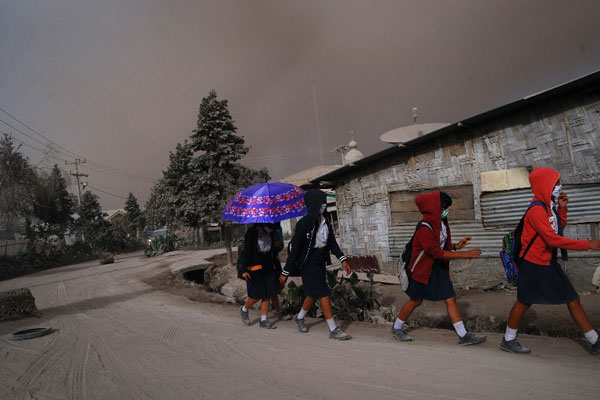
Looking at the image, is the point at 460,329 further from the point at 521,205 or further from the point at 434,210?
the point at 521,205

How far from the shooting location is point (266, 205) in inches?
246

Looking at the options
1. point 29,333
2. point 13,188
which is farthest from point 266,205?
point 13,188

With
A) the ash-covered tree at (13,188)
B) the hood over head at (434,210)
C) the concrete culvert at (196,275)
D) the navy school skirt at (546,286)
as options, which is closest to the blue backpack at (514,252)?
the navy school skirt at (546,286)

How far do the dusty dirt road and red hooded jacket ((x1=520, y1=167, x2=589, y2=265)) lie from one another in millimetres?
1082

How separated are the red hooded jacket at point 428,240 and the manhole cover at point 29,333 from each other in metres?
6.02

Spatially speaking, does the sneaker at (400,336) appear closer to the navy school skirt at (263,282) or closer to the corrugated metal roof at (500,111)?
the navy school skirt at (263,282)

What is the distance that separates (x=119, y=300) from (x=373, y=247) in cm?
705

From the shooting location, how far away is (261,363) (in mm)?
4578

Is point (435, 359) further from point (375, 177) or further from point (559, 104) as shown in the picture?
point (375, 177)

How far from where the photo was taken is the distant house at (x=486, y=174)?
8102 mm

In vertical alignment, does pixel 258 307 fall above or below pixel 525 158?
below

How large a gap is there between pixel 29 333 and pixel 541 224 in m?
7.48

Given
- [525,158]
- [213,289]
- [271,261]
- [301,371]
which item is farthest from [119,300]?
[525,158]

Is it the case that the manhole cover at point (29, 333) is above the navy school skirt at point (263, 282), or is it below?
below
